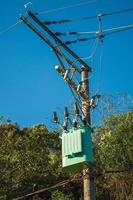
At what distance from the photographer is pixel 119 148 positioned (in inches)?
1287

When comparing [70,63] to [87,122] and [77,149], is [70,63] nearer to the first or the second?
[87,122]

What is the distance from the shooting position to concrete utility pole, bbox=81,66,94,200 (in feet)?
46.6

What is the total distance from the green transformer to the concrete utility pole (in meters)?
0.47

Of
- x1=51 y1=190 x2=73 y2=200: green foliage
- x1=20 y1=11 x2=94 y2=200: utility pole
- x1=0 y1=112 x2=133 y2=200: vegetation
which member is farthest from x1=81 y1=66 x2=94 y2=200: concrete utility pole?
x1=51 y1=190 x2=73 y2=200: green foliage

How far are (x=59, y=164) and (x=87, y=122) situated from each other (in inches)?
876

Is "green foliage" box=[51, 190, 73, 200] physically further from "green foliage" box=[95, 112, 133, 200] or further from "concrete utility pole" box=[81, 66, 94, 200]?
"concrete utility pole" box=[81, 66, 94, 200]

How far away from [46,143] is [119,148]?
8.86 meters

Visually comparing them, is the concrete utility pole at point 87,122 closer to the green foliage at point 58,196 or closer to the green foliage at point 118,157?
the green foliage at point 118,157

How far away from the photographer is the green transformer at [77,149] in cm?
1369

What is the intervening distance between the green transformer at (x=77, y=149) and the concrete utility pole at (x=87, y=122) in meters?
0.47

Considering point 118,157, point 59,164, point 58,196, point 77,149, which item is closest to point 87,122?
point 77,149

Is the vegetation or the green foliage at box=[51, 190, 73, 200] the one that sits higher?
the vegetation

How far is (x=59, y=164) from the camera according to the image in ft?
121

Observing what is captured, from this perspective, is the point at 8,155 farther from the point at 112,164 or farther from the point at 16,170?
the point at 112,164
